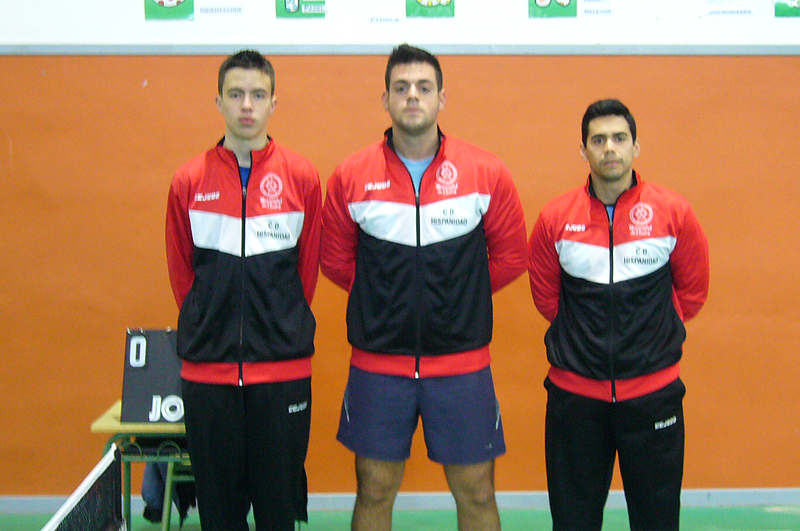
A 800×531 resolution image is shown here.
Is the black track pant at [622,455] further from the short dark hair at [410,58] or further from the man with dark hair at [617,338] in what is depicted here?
the short dark hair at [410,58]

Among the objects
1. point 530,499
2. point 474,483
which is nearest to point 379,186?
point 474,483

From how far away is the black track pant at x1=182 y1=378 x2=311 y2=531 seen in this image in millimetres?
2268

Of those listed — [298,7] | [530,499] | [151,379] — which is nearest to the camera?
[151,379]

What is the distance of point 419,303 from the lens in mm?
2244

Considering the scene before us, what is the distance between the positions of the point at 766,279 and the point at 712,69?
103cm

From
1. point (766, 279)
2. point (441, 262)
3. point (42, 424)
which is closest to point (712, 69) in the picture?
point (766, 279)

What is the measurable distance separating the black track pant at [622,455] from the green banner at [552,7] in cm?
177

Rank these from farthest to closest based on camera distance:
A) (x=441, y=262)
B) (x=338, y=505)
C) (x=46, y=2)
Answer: (x=338, y=505) → (x=46, y=2) → (x=441, y=262)

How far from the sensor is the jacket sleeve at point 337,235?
7.80 ft

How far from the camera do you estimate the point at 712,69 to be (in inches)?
127

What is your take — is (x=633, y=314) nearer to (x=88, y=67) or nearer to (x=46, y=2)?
(x=88, y=67)

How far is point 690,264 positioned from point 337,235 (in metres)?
1.22

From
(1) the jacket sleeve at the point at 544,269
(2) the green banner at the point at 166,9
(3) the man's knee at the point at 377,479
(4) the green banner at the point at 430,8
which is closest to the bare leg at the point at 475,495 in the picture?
(3) the man's knee at the point at 377,479

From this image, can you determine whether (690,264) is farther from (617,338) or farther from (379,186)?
(379,186)
